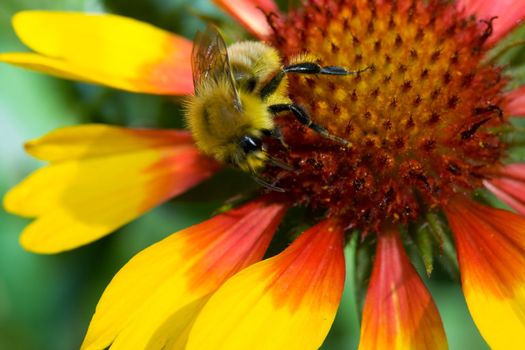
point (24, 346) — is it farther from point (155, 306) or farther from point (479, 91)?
point (479, 91)

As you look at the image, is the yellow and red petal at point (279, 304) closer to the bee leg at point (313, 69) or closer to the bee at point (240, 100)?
the bee at point (240, 100)

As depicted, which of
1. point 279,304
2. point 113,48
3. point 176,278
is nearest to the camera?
point 279,304

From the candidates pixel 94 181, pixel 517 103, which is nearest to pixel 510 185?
pixel 517 103

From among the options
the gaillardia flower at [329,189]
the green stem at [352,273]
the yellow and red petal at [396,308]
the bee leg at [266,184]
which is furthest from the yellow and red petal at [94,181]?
the yellow and red petal at [396,308]

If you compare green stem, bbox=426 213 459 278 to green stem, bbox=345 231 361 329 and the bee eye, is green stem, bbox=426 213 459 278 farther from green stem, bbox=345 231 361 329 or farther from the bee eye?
the bee eye

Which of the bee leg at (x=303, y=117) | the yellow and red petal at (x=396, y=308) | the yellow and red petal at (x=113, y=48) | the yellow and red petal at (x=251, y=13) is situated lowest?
the yellow and red petal at (x=396, y=308)

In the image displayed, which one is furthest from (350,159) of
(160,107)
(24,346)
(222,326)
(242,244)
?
(24,346)

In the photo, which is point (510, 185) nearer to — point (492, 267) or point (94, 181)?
point (492, 267)
